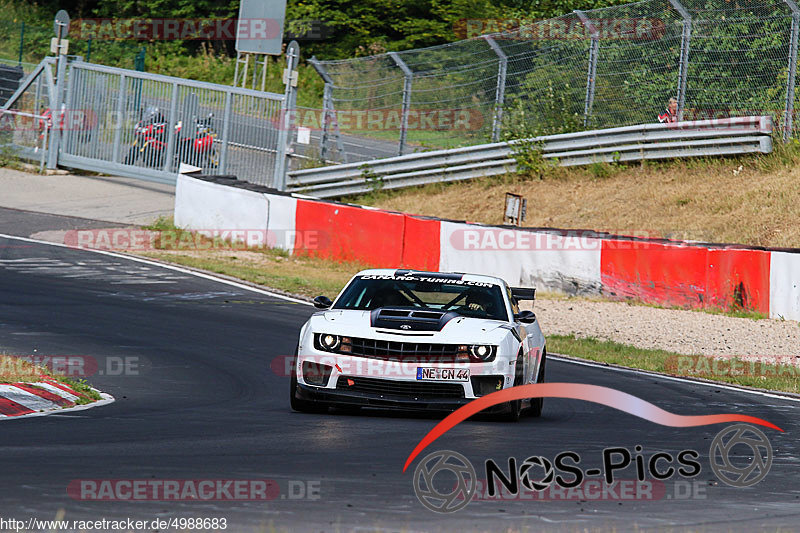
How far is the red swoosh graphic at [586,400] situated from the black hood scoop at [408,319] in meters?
0.69

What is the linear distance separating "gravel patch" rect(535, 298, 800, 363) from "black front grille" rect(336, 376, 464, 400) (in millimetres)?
6687

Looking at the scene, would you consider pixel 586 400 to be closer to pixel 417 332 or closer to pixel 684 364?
pixel 417 332

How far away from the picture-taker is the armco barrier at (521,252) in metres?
17.4

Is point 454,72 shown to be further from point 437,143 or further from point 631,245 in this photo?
point 631,245

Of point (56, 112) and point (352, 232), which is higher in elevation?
point (56, 112)

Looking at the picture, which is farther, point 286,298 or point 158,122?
point 158,122

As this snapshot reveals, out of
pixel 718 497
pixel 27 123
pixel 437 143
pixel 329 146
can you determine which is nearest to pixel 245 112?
pixel 329 146

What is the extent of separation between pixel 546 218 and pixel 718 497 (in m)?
18.6

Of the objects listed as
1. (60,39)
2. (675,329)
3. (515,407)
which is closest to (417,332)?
Result: (515,407)

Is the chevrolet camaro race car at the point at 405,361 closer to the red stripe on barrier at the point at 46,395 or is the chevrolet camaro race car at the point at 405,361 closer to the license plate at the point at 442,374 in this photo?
the license plate at the point at 442,374

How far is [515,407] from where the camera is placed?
32.5 ft

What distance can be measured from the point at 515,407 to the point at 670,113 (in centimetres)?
1570

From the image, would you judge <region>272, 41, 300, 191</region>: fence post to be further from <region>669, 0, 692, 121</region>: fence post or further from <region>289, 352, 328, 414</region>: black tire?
<region>289, 352, 328, 414</region>: black tire

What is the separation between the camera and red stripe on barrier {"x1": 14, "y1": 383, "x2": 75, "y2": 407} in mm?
9664
